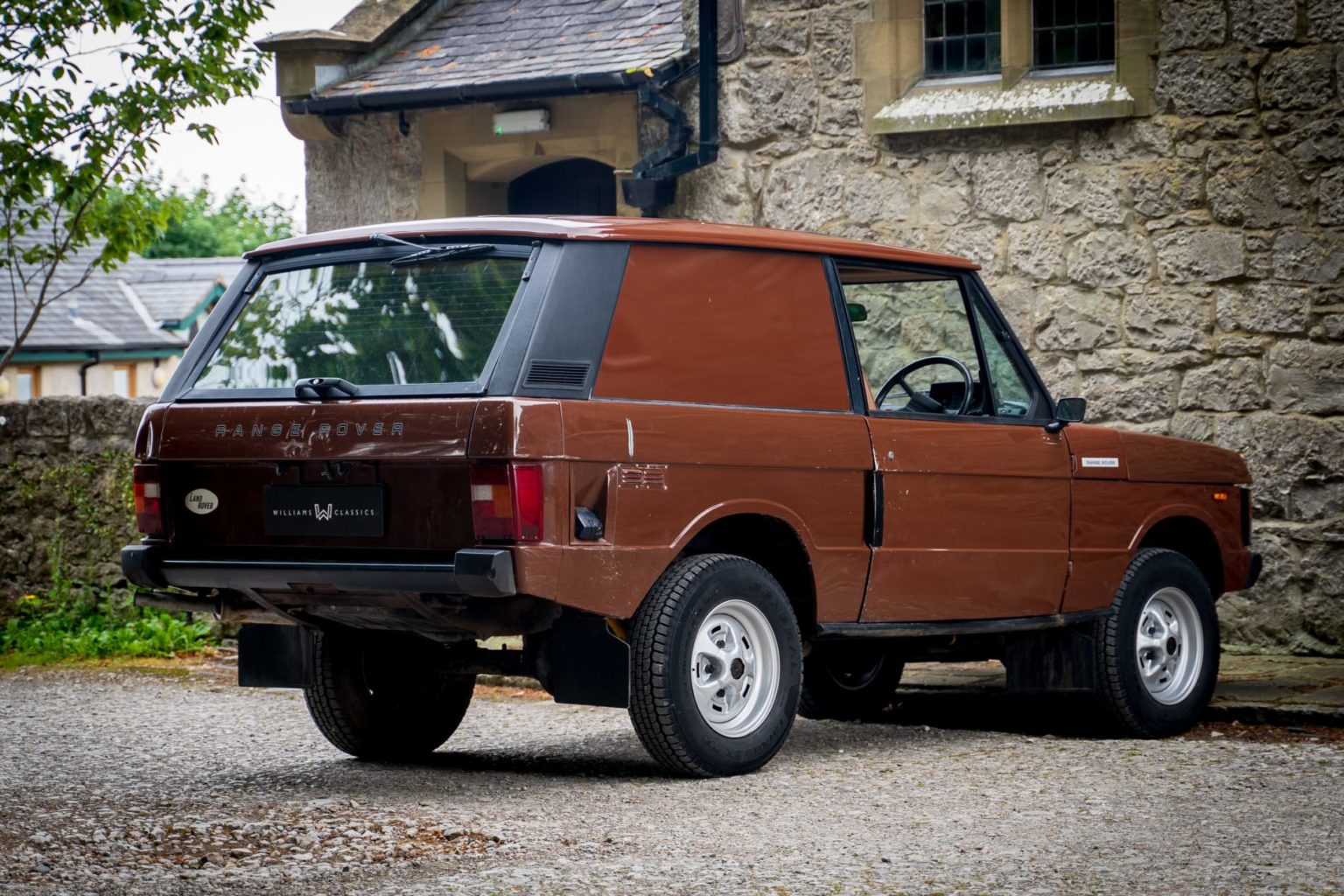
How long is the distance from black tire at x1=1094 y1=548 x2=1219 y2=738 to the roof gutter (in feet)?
18.2

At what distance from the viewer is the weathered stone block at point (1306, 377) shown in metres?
10.9

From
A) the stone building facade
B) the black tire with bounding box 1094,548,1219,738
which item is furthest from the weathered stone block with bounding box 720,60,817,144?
the black tire with bounding box 1094,548,1219,738

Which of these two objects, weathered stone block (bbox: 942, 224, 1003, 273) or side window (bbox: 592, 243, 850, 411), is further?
weathered stone block (bbox: 942, 224, 1003, 273)

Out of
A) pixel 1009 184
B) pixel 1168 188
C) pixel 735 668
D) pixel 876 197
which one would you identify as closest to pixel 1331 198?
pixel 1168 188

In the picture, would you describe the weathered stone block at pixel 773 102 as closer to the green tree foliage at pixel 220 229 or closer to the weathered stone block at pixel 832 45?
the weathered stone block at pixel 832 45

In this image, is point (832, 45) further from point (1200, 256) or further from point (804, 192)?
point (1200, 256)

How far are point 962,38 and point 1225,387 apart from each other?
112 inches

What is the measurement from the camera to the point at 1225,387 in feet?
36.7

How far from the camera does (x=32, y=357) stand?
47.7 meters

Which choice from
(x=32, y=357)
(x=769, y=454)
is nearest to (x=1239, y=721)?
(x=769, y=454)

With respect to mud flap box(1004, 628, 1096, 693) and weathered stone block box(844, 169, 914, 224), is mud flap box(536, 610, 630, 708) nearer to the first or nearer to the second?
mud flap box(1004, 628, 1096, 693)

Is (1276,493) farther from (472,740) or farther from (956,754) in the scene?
A: (472,740)

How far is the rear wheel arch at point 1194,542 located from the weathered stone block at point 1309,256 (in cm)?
260

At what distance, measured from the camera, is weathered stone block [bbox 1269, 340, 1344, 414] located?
10930 millimetres
